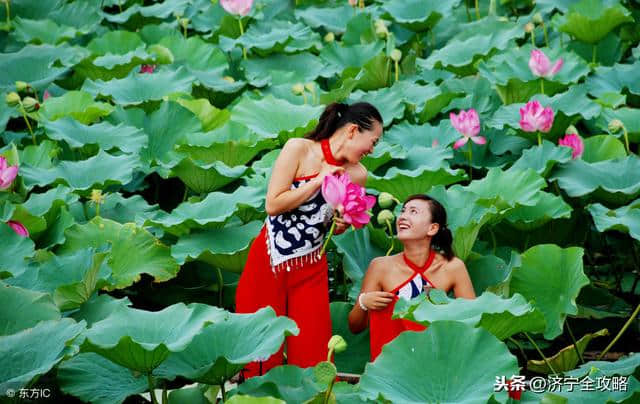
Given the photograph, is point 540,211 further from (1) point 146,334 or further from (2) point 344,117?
(1) point 146,334

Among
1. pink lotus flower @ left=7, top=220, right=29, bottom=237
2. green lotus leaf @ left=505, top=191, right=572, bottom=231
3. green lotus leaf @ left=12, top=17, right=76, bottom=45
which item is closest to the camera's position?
pink lotus flower @ left=7, top=220, right=29, bottom=237

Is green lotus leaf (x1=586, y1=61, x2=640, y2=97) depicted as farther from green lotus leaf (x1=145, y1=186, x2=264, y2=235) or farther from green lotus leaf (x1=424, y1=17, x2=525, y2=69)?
green lotus leaf (x1=145, y1=186, x2=264, y2=235)

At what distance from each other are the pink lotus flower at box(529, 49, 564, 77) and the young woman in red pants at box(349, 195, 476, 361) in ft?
4.61

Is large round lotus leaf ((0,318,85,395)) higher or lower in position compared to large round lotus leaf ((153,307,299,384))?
higher

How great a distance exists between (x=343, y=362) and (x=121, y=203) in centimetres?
100

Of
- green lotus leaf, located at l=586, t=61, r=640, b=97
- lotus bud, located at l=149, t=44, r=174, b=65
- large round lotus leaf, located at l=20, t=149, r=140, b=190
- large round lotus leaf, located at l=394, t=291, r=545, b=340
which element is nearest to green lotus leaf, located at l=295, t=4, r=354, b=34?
lotus bud, located at l=149, t=44, r=174, b=65

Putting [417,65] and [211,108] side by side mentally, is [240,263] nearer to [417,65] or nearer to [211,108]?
[211,108]

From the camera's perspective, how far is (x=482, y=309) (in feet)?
Result: 7.65

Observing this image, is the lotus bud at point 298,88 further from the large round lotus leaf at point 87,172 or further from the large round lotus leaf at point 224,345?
the large round lotus leaf at point 224,345

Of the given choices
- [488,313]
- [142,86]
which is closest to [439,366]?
[488,313]

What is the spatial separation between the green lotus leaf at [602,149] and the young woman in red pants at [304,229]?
132 cm

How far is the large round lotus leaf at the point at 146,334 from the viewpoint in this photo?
2.11 meters

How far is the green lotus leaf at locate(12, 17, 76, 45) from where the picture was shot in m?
4.91

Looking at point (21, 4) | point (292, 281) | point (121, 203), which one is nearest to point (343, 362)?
point (292, 281)
